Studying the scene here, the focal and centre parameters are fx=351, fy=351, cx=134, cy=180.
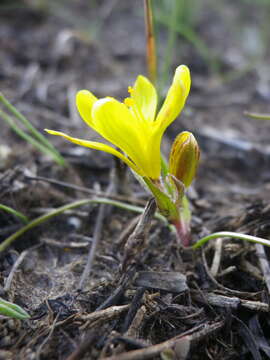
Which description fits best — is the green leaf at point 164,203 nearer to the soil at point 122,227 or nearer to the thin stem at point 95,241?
the soil at point 122,227

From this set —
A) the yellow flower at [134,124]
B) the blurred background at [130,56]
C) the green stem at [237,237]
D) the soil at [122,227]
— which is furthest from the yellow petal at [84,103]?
the blurred background at [130,56]

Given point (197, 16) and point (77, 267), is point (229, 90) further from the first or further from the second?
point (77, 267)

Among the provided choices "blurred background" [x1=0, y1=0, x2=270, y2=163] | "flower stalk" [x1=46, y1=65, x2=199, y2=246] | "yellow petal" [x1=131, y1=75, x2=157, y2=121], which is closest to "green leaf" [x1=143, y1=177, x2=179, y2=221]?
"flower stalk" [x1=46, y1=65, x2=199, y2=246]

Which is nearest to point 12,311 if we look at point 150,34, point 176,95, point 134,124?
point 134,124

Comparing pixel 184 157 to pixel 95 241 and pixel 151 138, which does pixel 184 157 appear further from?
pixel 95 241

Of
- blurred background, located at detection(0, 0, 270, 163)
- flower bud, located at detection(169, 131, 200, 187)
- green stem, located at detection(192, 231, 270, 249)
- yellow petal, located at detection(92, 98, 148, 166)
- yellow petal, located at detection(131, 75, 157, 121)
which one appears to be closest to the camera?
yellow petal, located at detection(92, 98, 148, 166)

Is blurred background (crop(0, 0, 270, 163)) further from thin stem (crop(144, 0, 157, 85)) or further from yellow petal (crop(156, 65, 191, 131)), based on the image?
yellow petal (crop(156, 65, 191, 131))

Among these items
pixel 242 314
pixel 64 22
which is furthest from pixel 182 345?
pixel 64 22

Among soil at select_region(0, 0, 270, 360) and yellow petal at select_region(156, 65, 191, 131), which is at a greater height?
yellow petal at select_region(156, 65, 191, 131)
